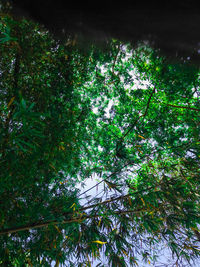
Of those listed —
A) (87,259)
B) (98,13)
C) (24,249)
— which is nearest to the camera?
(98,13)

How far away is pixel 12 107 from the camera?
1884 mm

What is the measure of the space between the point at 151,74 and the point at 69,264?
341 centimetres

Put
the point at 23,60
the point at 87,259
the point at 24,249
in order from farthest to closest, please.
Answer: the point at 87,259 → the point at 24,249 → the point at 23,60

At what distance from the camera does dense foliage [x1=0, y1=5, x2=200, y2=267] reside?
1738 millimetres

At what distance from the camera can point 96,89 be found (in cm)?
314

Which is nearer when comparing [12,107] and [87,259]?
[12,107]

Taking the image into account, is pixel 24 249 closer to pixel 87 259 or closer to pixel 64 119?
pixel 87 259

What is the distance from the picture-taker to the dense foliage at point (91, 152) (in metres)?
1.74

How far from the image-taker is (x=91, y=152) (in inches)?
145

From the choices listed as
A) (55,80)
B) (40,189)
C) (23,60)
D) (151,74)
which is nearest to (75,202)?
(40,189)

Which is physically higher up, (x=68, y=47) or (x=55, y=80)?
(x=68, y=47)

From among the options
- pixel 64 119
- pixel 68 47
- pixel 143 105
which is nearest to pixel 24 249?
pixel 64 119

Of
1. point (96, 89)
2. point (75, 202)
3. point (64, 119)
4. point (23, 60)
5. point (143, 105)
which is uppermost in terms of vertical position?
point (96, 89)

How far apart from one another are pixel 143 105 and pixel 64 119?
1950 millimetres
